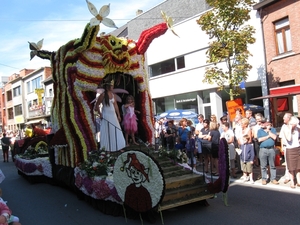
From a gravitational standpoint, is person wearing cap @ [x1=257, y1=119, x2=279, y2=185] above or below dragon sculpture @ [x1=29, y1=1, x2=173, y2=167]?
below

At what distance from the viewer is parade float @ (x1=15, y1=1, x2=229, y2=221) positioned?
17.8 feet

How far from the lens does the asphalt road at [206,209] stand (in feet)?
18.3

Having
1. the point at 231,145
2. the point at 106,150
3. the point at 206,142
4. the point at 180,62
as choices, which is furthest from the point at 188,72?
the point at 106,150

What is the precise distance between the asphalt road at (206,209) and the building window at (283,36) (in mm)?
8850

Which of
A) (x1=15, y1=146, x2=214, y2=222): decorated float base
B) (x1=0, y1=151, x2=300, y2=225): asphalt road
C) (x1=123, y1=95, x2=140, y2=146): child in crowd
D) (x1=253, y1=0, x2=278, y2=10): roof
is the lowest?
(x1=0, y1=151, x2=300, y2=225): asphalt road

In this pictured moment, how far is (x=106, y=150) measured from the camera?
7434 millimetres

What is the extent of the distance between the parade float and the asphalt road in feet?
1.03

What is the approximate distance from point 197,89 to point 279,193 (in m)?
Result: 13.1

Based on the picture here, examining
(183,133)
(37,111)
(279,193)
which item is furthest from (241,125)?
(37,111)

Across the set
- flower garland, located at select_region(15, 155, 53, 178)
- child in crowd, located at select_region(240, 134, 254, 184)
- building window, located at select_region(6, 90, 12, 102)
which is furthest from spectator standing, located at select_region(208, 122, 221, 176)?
building window, located at select_region(6, 90, 12, 102)

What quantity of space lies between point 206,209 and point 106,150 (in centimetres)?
266

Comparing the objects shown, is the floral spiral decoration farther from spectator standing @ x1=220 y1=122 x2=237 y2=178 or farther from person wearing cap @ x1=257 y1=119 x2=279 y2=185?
spectator standing @ x1=220 y1=122 x2=237 y2=178

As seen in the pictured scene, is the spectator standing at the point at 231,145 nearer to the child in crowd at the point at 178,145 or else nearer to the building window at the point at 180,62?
the child in crowd at the point at 178,145

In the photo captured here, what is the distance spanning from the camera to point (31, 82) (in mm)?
46188
